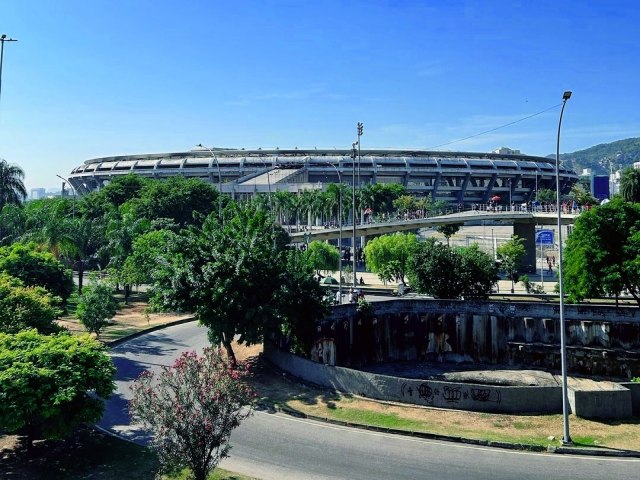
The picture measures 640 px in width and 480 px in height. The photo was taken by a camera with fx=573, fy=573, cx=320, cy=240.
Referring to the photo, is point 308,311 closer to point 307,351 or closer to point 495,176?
point 307,351

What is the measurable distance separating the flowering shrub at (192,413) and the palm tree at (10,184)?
74975 millimetres

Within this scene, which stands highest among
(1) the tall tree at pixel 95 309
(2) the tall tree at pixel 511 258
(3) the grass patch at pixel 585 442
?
(2) the tall tree at pixel 511 258

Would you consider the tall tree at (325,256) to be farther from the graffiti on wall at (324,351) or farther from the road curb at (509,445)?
the road curb at (509,445)

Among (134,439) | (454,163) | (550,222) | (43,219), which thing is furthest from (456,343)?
(454,163)

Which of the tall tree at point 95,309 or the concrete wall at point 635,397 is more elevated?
the tall tree at point 95,309

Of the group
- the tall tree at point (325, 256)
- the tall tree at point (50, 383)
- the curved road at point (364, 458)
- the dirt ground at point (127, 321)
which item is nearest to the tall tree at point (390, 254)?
the tall tree at point (325, 256)

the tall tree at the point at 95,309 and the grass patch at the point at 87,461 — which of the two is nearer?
the grass patch at the point at 87,461

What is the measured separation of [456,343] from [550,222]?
127 feet

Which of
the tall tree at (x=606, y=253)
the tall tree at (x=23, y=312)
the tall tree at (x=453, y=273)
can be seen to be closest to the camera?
the tall tree at (x=23, y=312)

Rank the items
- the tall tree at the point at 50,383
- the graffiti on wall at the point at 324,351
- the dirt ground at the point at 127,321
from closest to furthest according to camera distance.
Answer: the tall tree at the point at 50,383
the graffiti on wall at the point at 324,351
the dirt ground at the point at 127,321

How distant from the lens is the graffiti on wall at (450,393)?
28.0 meters

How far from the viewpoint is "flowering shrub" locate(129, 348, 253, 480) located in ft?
60.0

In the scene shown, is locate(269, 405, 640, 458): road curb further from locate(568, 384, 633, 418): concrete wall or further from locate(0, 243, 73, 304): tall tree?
locate(0, 243, 73, 304): tall tree

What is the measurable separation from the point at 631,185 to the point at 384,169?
9213 centimetres
